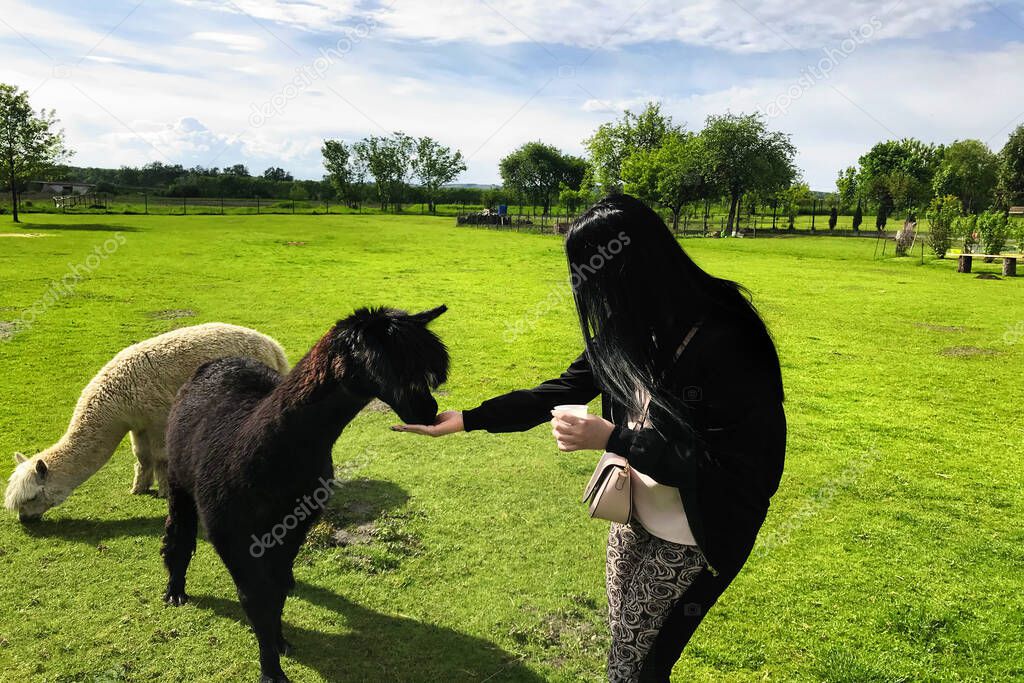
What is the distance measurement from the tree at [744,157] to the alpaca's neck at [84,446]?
171 ft

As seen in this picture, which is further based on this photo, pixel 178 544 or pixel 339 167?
pixel 339 167

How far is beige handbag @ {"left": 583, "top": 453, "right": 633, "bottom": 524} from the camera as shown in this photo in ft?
6.68

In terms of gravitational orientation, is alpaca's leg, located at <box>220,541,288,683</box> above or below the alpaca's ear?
below

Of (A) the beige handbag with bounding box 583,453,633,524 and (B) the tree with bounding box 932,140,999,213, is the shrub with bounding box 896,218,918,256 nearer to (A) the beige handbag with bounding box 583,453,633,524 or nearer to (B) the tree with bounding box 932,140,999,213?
(A) the beige handbag with bounding box 583,453,633,524

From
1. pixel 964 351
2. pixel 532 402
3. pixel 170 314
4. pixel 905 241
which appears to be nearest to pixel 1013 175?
pixel 905 241

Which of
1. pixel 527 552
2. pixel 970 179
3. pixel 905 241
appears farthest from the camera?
pixel 970 179

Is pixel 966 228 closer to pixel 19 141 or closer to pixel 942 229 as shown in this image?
pixel 942 229

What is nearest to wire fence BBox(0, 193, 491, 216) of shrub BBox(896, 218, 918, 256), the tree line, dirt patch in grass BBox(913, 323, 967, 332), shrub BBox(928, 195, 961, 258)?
the tree line

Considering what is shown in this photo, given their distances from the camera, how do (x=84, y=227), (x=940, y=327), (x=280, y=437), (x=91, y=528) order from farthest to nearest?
(x=84, y=227), (x=940, y=327), (x=91, y=528), (x=280, y=437)

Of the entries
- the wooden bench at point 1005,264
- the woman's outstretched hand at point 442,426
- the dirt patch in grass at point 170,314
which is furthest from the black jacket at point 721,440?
the wooden bench at point 1005,264

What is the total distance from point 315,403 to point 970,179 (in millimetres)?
78351

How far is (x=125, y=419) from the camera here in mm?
5637

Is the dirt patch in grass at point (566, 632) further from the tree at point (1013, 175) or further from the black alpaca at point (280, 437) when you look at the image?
the tree at point (1013, 175)

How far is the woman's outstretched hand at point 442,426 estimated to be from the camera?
2.77 meters
